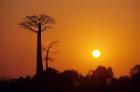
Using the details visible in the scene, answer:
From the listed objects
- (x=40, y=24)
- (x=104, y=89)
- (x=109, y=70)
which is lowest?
(x=104, y=89)

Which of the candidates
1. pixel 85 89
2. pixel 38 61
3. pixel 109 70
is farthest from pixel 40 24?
pixel 85 89

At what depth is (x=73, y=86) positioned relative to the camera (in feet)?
122

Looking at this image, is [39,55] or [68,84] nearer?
[68,84]

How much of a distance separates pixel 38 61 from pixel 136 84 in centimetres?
1355

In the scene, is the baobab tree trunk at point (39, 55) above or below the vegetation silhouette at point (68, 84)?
above

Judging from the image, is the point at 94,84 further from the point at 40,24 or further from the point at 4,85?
the point at 40,24

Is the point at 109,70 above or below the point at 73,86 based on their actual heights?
above

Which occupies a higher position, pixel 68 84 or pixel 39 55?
pixel 39 55

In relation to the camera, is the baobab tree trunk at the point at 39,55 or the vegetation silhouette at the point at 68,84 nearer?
the vegetation silhouette at the point at 68,84

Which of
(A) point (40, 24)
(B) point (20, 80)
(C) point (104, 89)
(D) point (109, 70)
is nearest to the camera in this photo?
(C) point (104, 89)

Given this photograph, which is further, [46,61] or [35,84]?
[46,61]

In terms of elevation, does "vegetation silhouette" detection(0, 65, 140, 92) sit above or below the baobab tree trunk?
below

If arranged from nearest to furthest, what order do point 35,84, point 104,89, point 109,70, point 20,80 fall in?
point 104,89
point 35,84
point 20,80
point 109,70

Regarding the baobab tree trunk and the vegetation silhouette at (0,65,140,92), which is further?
the baobab tree trunk
